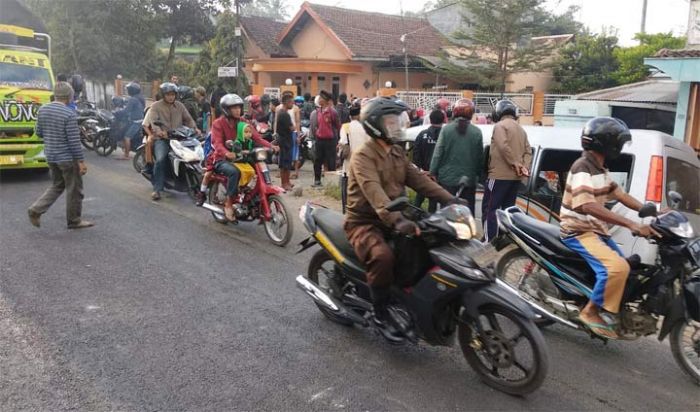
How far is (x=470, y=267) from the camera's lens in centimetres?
335

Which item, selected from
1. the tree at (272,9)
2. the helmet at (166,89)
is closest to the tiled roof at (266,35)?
the helmet at (166,89)

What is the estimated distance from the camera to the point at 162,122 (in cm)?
889

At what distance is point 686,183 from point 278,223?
4296 millimetres

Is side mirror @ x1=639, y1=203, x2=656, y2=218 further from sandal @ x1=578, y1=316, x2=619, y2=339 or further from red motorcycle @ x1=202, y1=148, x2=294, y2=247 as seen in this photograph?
red motorcycle @ x1=202, y1=148, x2=294, y2=247

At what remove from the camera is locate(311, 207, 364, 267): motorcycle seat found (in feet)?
13.2

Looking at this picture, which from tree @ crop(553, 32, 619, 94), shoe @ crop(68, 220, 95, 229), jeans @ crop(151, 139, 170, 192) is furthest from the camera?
tree @ crop(553, 32, 619, 94)

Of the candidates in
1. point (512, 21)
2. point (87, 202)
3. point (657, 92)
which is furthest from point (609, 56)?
point (87, 202)

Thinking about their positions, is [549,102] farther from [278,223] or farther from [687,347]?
[687,347]

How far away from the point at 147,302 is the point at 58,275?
126 cm

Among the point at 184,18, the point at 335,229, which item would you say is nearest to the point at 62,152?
the point at 335,229

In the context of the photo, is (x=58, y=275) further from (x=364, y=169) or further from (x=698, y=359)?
(x=698, y=359)

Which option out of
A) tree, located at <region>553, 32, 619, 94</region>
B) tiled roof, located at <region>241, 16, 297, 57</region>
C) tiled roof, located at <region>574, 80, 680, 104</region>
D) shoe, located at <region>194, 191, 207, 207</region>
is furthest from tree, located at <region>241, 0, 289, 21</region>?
shoe, located at <region>194, 191, 207, 207</region>

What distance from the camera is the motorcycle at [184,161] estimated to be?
866 centimetres

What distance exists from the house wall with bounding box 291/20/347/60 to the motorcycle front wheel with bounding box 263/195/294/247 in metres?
20.8
